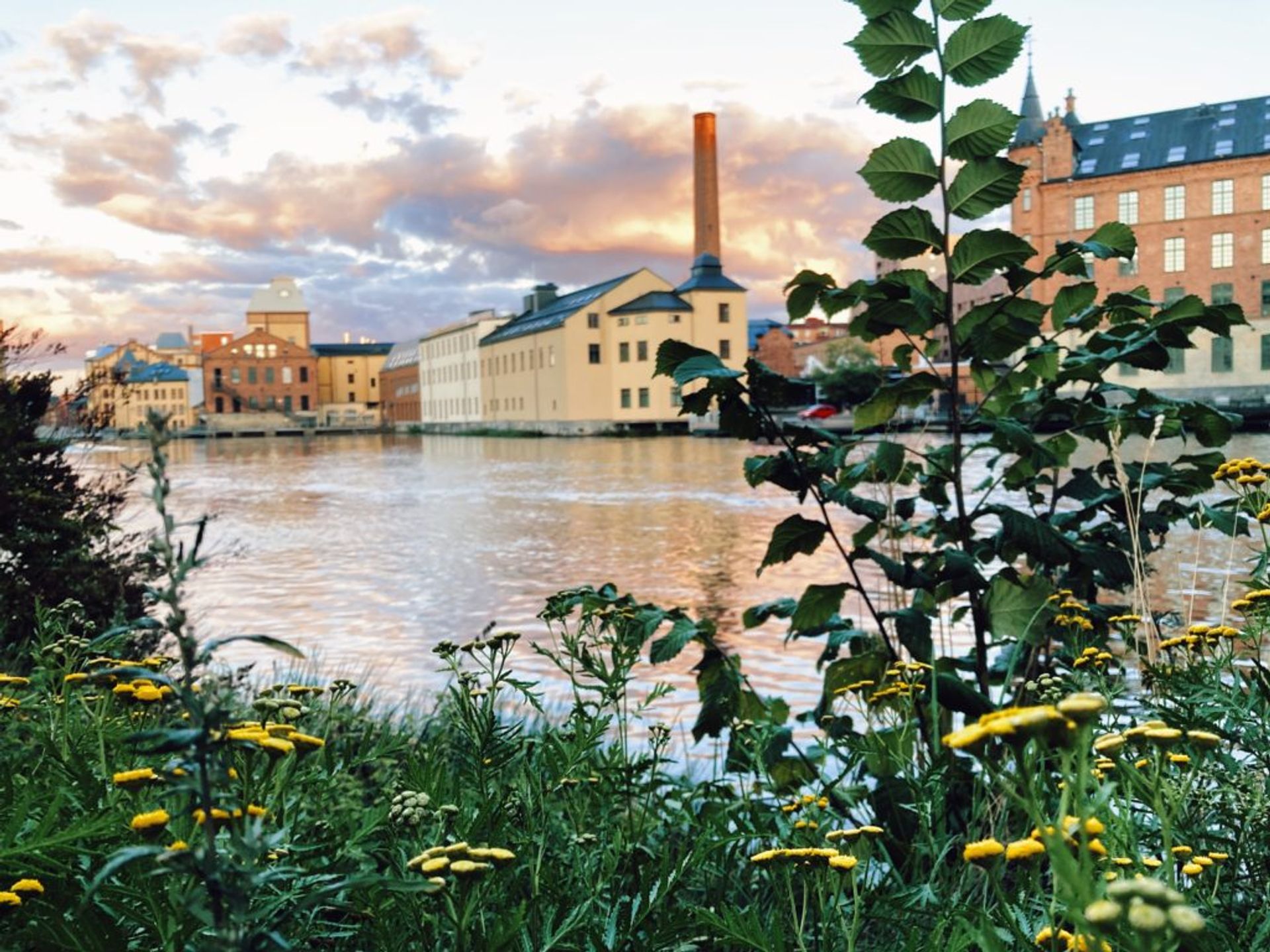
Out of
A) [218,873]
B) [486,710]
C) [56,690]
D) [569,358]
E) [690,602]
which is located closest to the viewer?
[218,873]

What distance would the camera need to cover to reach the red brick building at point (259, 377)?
102875 millimetres

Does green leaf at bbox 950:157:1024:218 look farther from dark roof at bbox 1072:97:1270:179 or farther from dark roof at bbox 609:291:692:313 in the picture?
dark roof at bbox 609:291:692:313

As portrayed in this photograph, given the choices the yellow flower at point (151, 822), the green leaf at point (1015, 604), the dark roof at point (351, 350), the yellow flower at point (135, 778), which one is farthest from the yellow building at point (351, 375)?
the yellow flower at point (151, 822)

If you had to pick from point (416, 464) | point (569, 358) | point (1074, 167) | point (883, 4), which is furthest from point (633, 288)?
point (883, 4)

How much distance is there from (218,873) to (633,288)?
204ft

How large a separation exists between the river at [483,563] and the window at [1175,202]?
127 feet

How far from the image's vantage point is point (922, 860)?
9.73ft

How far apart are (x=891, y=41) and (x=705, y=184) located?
70081 mm

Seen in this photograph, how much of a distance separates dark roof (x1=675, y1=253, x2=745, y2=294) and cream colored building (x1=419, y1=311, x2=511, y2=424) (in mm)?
21878

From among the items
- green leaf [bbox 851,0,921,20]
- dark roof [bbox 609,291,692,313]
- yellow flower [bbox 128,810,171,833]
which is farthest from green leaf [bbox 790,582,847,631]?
dark roof [bbox 609,291,692,313]

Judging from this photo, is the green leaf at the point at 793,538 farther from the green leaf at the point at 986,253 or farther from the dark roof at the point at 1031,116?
the dark roof at the point at 1031,116

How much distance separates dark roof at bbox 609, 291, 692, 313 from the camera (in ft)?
199

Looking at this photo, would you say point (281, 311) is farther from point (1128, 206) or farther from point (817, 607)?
point (817, 607)

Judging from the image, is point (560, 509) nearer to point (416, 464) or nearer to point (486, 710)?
point (486, 710)
